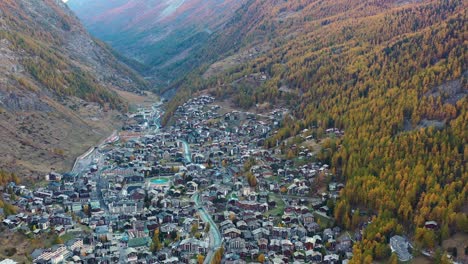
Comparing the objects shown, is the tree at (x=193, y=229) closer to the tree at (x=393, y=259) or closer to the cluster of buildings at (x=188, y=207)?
the cluster of buildings at (x=188, y=207)

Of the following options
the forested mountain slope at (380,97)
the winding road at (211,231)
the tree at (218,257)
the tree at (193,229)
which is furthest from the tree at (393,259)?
the tree at (193,229)

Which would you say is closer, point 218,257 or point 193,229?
point 218,257

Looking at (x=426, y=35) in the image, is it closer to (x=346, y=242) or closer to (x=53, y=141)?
(x=346, y=242)

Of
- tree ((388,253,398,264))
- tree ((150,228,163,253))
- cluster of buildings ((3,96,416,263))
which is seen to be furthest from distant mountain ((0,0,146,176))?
tree ((388,253,398,264))

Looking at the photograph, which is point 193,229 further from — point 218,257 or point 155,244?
point 218,257

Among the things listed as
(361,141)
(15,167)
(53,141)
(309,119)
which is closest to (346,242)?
(361,141)

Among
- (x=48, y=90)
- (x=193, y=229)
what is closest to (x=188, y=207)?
(x=193, y=229)
